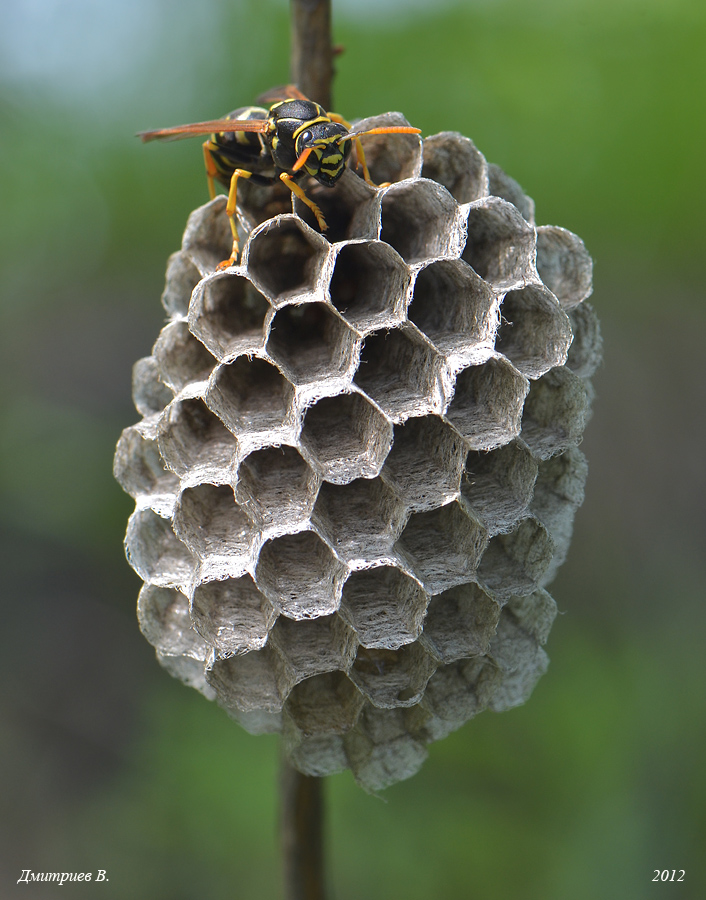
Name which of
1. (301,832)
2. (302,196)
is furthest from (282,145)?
(301,832)

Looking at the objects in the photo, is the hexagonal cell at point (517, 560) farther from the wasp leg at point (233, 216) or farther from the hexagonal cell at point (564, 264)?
the wasp leg at point (233, 216)

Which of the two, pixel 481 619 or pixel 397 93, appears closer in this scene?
pixel 481 619

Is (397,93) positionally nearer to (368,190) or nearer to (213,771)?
(368,190)

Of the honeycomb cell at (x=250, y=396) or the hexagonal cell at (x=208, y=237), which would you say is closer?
the honeycomb cell at (x=250, y=396)

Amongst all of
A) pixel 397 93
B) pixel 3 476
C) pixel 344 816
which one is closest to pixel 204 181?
pixel 397 93

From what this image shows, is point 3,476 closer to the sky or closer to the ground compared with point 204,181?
closer to the ground

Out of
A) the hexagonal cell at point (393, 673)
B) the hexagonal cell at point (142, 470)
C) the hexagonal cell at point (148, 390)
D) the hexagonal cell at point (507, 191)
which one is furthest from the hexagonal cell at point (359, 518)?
the hexagonal cell at point (507, 191)

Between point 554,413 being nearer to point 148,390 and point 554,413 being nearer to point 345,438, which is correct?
point 345,438
